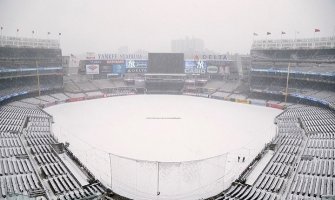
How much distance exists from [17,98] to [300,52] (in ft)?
224

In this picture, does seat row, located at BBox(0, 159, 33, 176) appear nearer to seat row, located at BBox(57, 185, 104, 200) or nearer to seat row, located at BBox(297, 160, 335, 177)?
seat row, located at BBox(57, 185, 104, 200)

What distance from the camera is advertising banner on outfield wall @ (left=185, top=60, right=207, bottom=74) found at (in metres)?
87.3

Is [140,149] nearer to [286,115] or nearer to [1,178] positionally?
[1,178]

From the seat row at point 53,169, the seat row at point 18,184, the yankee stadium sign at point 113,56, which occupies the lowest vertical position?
the seat row at point 53,169

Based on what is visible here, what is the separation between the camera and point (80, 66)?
85.7 metres

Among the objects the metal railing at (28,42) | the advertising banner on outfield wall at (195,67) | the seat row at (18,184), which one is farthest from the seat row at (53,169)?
the advertising banner on outfield wall at (195,67)

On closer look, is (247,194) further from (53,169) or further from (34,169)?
(34,169)

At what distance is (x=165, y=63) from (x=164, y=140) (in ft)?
158

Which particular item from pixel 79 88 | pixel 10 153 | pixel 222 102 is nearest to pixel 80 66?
pixel 79 88

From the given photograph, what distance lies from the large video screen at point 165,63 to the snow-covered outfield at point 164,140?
12.3 metres

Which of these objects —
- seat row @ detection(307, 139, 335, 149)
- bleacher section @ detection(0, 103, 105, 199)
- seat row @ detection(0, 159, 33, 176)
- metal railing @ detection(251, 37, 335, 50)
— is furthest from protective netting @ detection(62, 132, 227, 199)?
metal railing @ detection(251, 37, 335, 50)

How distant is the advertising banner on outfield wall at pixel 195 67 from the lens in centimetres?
8731

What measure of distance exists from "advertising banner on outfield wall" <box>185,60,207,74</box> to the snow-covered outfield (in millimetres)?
14934

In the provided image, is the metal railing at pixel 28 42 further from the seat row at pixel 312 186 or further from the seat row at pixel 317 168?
the seat row at pixel 312 186
